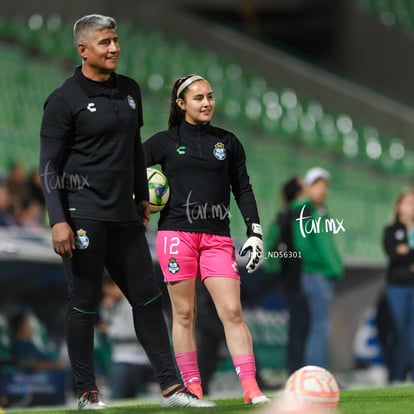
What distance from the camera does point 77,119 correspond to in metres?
6.65

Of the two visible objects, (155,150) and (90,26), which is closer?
(90,26)

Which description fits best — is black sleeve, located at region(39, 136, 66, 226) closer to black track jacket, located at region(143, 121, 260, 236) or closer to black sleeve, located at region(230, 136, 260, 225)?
black track jacket, located at region(143, 121, 260, 236)

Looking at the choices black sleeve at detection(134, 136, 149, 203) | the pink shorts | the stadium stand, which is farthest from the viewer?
the stadium stand

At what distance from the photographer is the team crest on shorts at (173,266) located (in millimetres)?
7309

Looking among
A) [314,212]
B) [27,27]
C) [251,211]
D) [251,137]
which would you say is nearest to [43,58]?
[27,27]

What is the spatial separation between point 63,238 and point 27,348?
6420 mm

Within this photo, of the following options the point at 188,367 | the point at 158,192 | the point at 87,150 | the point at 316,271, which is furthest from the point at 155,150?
the point at 316,271

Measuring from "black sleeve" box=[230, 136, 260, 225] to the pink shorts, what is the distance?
20 cm

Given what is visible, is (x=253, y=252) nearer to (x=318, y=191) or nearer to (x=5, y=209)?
(x=318, y=191)

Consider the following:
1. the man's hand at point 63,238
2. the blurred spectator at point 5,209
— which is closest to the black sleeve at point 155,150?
the man's hand at point 63,238

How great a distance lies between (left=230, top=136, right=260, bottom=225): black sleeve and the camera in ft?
24.0

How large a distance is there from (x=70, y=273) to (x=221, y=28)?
21.8 m

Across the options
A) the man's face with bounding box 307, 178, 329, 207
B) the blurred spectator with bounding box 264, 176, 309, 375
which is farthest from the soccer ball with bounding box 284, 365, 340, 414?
the blurred spectator with bounding box 264, 176, 309, 375

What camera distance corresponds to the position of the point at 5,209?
12812mm
